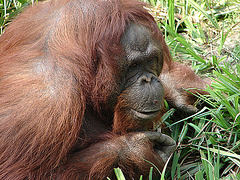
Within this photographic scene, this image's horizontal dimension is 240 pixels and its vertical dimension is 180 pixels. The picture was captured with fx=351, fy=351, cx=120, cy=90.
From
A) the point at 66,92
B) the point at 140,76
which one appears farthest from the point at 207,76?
the point at 66,92

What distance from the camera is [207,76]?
3.60 m

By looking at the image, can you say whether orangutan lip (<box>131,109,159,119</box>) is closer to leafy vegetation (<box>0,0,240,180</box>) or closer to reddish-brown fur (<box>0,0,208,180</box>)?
reddish-brown fur (<box>0,0,208,180</box>)

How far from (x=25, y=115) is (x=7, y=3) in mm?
2528

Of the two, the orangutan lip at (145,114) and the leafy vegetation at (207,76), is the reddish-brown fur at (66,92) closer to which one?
the orangutan lip at (145,114)

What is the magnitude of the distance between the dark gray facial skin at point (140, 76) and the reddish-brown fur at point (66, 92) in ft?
0.25

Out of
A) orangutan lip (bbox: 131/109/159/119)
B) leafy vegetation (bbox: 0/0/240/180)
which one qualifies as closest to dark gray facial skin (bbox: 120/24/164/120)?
orangutan lip (bbox: 131/109/159/119)

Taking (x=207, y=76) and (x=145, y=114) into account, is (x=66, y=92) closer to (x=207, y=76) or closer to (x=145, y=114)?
(x=145, y=114)

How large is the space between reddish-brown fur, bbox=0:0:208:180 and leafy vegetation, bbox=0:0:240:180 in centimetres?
34

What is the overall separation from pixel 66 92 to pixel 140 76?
57 cm

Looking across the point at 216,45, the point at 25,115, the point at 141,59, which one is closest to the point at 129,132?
the point at 141,59

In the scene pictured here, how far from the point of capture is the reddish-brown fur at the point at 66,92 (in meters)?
2.20

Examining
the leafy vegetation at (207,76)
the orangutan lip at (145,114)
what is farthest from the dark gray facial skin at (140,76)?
the leafy vegetation at (207,76)

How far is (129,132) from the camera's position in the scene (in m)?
2.67

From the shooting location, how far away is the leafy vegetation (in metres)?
2.73
